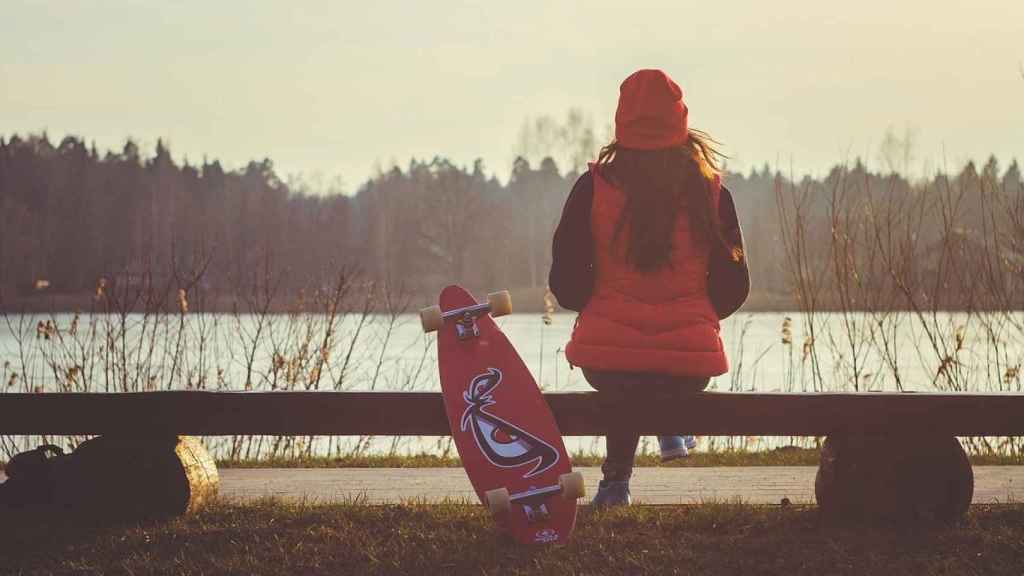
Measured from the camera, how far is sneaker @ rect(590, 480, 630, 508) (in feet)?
12.9

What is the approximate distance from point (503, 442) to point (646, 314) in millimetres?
637

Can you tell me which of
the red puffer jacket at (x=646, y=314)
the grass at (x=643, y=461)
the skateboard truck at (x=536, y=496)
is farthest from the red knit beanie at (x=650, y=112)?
the grass at (x=643, y=461)

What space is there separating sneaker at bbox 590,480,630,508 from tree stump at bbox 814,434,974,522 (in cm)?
70

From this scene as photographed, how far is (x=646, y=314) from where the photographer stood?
142 inches

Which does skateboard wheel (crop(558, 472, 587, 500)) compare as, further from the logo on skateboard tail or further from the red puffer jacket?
the red puffer jacket

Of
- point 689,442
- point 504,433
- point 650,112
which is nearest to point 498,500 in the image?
point 504,433

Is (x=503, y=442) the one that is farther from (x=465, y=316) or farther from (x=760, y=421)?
(x=760, y=421)

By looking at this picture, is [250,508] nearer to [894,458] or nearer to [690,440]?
[690,440]

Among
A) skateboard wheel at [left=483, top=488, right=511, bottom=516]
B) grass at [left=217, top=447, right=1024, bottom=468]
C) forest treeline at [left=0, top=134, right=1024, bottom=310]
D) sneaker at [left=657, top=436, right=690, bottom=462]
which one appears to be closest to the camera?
skateboard wheel at [left=483, top=488, right=511, bottom=516]

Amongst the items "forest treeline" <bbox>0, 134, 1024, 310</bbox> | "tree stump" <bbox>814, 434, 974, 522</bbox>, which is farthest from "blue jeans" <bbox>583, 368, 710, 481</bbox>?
"forest treeline" <bbox>0, 134, 1024, 310</bbox>

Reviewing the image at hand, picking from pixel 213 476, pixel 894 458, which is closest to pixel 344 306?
pixel 213 476

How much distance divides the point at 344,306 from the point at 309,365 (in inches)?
19.8

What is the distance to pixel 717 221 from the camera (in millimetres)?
3666

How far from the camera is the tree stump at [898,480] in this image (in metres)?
3.81
